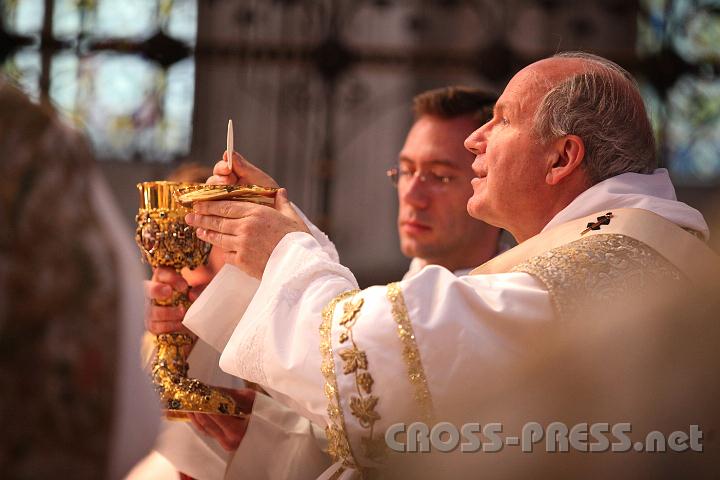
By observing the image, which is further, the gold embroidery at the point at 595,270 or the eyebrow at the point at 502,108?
the eyebrow at the point at 502,108

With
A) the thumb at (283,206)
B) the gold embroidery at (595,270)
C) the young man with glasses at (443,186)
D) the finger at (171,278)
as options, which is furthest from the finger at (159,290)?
the young man with glasses at (443,186)

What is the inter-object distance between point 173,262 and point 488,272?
920 millimetres

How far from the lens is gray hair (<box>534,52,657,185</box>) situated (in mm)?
3150

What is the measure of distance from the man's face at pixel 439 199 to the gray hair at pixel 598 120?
1479 mm

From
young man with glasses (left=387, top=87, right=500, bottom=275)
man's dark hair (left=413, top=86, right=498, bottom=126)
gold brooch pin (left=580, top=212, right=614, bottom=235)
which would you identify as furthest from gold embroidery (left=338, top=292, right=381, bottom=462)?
man's dark hair (left=413, top=86, right=498, bottom=126)

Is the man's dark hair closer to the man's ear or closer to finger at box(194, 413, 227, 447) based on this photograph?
the man's ear

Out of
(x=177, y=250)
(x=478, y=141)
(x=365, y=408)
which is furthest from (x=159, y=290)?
(x=478, y=141)

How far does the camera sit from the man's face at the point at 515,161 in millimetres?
3188

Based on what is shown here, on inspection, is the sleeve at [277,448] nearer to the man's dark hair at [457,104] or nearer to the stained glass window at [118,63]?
the man's dark hair at [457,104]

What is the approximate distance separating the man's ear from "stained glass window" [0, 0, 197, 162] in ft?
20.5

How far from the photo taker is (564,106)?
3.16 m

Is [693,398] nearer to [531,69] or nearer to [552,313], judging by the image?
[552,313]

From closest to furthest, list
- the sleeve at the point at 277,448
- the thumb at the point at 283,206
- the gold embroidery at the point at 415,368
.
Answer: the gold embroidery at the point at 415,368 < the thumb at the point at 283,206 < the sleeve at the point at 277,448

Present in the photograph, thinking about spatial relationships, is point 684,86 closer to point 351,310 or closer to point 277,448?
point 277,448
